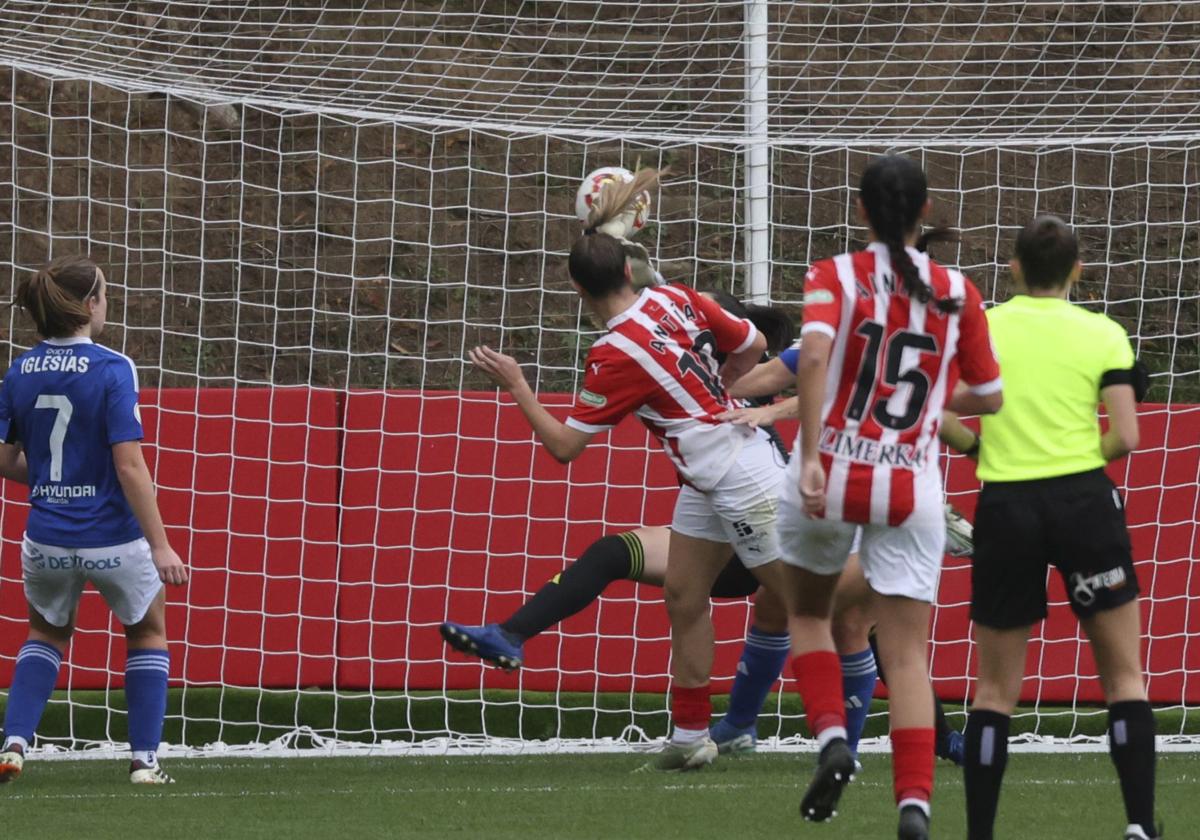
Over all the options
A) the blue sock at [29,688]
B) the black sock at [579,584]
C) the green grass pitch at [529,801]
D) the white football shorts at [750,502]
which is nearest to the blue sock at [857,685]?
the green grass pitch at [529,801]

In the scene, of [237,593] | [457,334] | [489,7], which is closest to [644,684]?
[237,593]

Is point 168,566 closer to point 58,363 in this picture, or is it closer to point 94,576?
point 94,576

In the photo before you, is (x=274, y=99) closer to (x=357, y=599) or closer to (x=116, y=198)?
(x=357, y=599)

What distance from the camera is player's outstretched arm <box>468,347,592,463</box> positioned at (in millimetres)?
5195

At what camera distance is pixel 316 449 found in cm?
762

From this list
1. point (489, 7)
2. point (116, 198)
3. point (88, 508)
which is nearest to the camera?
point (88, 508)

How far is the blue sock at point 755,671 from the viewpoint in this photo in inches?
236

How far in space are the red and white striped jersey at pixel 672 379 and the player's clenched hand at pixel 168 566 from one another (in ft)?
4.14

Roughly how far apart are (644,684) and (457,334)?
17.6 ft

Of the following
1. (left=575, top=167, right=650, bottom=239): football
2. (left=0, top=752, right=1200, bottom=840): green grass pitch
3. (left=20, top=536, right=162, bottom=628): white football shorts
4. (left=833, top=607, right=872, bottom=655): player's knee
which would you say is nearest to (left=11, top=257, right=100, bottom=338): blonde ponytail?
(left=20, top=536, right=162, bottom=628): white football shorts

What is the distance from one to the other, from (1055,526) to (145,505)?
110 inches

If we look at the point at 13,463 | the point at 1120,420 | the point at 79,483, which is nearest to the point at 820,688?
the point at 1120,420

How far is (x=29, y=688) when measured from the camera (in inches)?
222

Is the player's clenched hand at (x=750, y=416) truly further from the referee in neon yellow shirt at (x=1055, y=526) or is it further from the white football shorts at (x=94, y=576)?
the white football shorts at (x=94, y=576)
